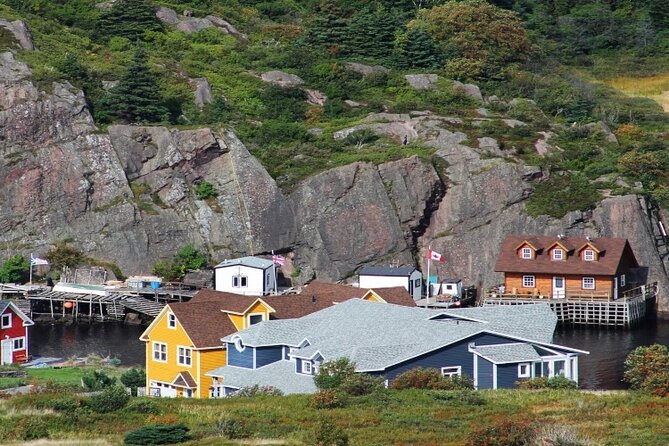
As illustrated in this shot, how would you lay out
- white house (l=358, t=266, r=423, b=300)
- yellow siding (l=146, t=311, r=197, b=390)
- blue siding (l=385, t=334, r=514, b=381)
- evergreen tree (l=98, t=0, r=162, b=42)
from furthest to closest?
evergreen tree (l=98, t=0, r=162, b=42)
white house (l=358, t=266, r=423, b=300)
yellow siding (l=146, t=311, r=197, b=390)
blue siding (l=385, t=334, r=514, b=381)

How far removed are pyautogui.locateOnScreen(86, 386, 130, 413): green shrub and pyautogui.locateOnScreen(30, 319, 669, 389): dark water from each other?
1243 inches

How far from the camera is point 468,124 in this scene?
125 m

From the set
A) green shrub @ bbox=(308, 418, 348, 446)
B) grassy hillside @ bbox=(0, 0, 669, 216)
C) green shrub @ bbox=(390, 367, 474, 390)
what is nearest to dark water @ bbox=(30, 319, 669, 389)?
grassy hillside @ bbox=(0, 0, 669, 216)

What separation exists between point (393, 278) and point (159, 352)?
3076cm

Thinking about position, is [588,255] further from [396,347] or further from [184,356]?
[396,347]

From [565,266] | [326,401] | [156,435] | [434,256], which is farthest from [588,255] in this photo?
[156,435]

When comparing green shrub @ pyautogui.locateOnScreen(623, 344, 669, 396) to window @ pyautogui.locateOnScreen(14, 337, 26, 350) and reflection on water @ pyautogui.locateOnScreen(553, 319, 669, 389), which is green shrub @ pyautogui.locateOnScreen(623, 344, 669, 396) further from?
window @ pyautogui.locateOnScreen(14, 337, 26, 350)

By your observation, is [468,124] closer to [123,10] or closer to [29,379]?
[123,10]

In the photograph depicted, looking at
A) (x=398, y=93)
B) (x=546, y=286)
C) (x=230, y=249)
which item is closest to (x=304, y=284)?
(x=230, y=249)

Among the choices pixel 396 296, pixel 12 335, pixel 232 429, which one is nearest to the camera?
pixel 232 429

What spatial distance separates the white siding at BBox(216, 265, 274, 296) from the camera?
351ft

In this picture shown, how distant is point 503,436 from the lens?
149 feet

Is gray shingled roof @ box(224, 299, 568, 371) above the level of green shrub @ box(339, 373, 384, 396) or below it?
above

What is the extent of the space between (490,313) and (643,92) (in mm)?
73766
